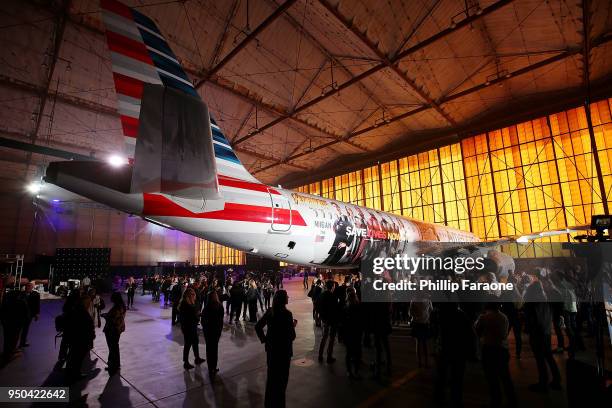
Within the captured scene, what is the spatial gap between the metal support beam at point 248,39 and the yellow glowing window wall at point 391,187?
19807 millimetres

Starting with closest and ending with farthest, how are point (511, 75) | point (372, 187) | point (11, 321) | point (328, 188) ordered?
point (11, 321)
point (511, 75)
point (372, 187)
point (328, 188)

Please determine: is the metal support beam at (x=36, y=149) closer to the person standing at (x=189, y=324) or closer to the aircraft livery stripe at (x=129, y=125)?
the aircraft livery stripe at (x=129, y=125)

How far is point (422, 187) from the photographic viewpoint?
29.2 metres

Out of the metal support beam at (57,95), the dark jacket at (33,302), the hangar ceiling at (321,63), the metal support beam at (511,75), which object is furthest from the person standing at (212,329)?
the metal support beam at (511,75)

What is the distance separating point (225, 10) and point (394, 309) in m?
15.9

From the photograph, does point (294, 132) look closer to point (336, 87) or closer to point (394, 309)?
point (336, 87)

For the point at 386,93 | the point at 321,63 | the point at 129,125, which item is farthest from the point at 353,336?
the point at 386,93

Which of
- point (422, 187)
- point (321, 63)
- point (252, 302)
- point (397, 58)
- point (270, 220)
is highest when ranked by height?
point (321, 63)

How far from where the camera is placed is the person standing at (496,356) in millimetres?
4457

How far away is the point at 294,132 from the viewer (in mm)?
27047

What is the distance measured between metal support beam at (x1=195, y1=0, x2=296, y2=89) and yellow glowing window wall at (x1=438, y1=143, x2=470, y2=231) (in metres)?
20.3

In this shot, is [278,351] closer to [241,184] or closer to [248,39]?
[241,184]

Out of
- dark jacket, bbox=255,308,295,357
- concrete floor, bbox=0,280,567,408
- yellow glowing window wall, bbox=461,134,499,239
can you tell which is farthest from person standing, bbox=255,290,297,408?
yellow glowing window wall, bbox=461,134,499,239

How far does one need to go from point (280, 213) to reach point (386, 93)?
18.3m
